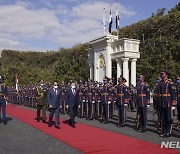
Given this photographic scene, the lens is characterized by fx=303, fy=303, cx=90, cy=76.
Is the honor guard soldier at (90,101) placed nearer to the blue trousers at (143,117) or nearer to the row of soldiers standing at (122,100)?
the row of soldiers standing at (122,100)

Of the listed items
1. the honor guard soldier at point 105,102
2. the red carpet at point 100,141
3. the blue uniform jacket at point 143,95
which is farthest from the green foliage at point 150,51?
the red carpet at point 100,141

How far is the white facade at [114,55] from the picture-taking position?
1884 cm

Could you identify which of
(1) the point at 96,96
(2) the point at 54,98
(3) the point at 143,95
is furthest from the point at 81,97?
(3) the point at 143,95

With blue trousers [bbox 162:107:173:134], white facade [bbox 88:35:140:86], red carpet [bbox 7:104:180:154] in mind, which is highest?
white facade [bbox 88:35:140:86]

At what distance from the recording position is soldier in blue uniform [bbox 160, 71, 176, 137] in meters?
8.76

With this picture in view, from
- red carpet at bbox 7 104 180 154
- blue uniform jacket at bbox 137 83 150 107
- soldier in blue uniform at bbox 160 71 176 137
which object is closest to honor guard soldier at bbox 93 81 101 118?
red carpet at bbox 7 104 180 154

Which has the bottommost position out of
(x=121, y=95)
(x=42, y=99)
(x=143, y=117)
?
(x=143, y=117)

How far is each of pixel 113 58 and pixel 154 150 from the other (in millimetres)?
13142

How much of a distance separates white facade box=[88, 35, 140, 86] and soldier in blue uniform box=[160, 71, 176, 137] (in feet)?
31.6

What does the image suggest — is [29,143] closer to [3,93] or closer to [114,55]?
[3,93]

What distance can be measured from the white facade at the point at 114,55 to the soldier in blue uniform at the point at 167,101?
9.64 metres

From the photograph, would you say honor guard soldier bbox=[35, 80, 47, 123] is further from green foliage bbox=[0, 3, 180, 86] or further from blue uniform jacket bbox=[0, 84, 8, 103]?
green foliage bbox=[0, 3, 180, 86]

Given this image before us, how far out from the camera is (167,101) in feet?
28.9

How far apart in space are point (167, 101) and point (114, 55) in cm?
1104
